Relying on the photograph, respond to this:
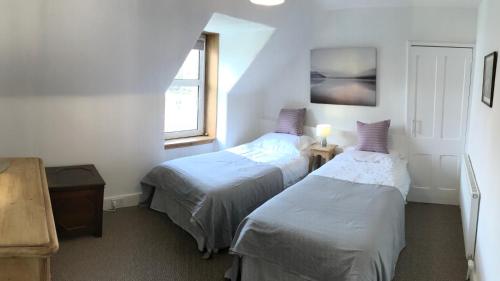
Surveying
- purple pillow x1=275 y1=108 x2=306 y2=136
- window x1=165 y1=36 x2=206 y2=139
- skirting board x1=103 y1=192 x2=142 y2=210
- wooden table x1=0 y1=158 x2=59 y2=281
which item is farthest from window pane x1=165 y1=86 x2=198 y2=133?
wooden table x1=0 y1=158 x2=59 y2=281

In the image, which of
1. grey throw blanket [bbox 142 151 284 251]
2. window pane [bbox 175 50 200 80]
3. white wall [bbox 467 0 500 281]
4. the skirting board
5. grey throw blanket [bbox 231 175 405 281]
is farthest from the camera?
window pane [bbox 175 50 200 80]

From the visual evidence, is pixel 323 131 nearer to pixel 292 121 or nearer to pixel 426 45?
pixel 292 121

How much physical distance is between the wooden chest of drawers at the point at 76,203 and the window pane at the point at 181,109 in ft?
4.85

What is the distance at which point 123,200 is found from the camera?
13.6 feet

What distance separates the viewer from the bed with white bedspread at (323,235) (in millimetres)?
2297

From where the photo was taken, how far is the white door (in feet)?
14.0

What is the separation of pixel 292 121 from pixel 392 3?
1707mm

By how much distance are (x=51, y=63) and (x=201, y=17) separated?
4.18 feet

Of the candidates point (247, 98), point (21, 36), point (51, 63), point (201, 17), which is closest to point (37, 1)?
point (21, 36)

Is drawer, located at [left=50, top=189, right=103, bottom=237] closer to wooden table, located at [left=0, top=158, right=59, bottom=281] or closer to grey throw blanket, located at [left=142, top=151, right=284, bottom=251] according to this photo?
grey throw blanket, located at [left=142, top=151, right=284, bottom=251]

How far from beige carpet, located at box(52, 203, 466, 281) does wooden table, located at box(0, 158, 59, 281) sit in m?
1.14

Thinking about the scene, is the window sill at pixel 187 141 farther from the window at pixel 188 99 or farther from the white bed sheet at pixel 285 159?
the white bed sheet at pixel 285 159

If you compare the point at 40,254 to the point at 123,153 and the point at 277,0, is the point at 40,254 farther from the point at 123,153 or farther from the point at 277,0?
the point at 123,153

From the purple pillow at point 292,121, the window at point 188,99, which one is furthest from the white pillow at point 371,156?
the window at point 188,99
